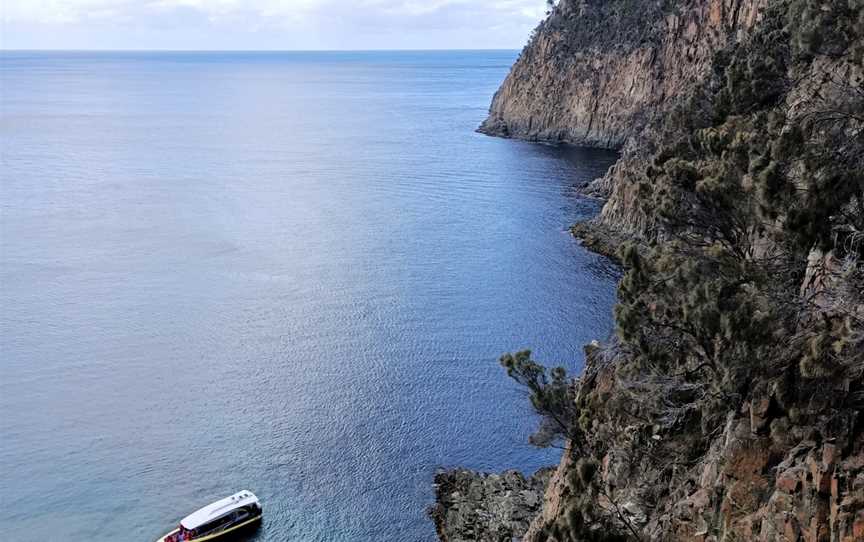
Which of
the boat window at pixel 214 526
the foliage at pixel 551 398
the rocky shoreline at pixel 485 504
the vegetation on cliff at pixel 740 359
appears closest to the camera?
the vegetation on cliff at pixel 740 359

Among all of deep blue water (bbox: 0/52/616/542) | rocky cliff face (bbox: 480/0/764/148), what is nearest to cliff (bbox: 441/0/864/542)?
deep blue water (bbox: 0/52/616/542)

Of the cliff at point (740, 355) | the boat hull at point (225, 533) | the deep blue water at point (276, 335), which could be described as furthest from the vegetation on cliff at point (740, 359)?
the deep blue water at point (276, 335)

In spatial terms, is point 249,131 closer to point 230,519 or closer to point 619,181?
point 619,181

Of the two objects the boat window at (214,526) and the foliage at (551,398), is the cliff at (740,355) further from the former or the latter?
the boat window at (214,526)

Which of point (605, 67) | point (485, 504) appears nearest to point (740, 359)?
point (485, 504)

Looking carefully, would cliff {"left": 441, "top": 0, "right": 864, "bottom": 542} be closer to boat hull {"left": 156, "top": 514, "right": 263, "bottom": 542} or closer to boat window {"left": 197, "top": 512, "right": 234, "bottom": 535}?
boat hull {"left": 156, "top": 514, "right": 263, "bottom": 542}

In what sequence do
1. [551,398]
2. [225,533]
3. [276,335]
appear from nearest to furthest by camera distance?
[551,398], [225,533], [276,335]

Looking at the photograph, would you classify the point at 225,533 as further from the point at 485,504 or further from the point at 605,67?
the point at 605,67
